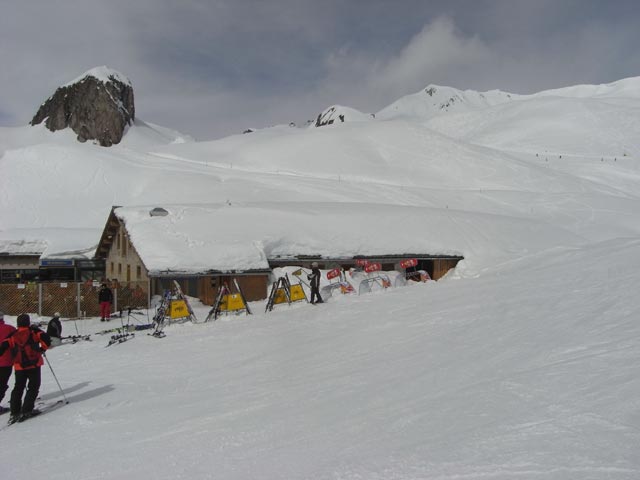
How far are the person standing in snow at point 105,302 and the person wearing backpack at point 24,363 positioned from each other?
10.9 meters

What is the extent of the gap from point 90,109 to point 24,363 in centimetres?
12744

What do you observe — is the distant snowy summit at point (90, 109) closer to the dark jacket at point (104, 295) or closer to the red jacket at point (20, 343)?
the dark jacket at point (104, 295)

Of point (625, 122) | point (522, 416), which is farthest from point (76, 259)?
point (625, 122)

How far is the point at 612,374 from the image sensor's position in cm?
588

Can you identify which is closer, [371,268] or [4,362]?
[4,362]


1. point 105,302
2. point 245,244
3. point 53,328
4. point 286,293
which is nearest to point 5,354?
point 53,328

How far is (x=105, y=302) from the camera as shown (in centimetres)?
1844

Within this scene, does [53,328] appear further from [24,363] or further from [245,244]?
[245,244]

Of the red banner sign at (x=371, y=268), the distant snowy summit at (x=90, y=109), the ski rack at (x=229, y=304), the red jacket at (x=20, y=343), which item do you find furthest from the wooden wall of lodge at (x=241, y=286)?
the distant snowy summit at (x=90, y=109)

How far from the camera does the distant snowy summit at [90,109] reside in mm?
120625

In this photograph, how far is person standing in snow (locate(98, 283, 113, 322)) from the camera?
18.4 m

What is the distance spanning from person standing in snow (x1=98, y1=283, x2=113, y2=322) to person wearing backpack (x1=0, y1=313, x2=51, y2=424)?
35.9 feet

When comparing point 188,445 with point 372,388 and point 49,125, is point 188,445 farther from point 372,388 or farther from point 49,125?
point 49,125

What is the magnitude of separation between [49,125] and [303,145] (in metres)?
84.9
